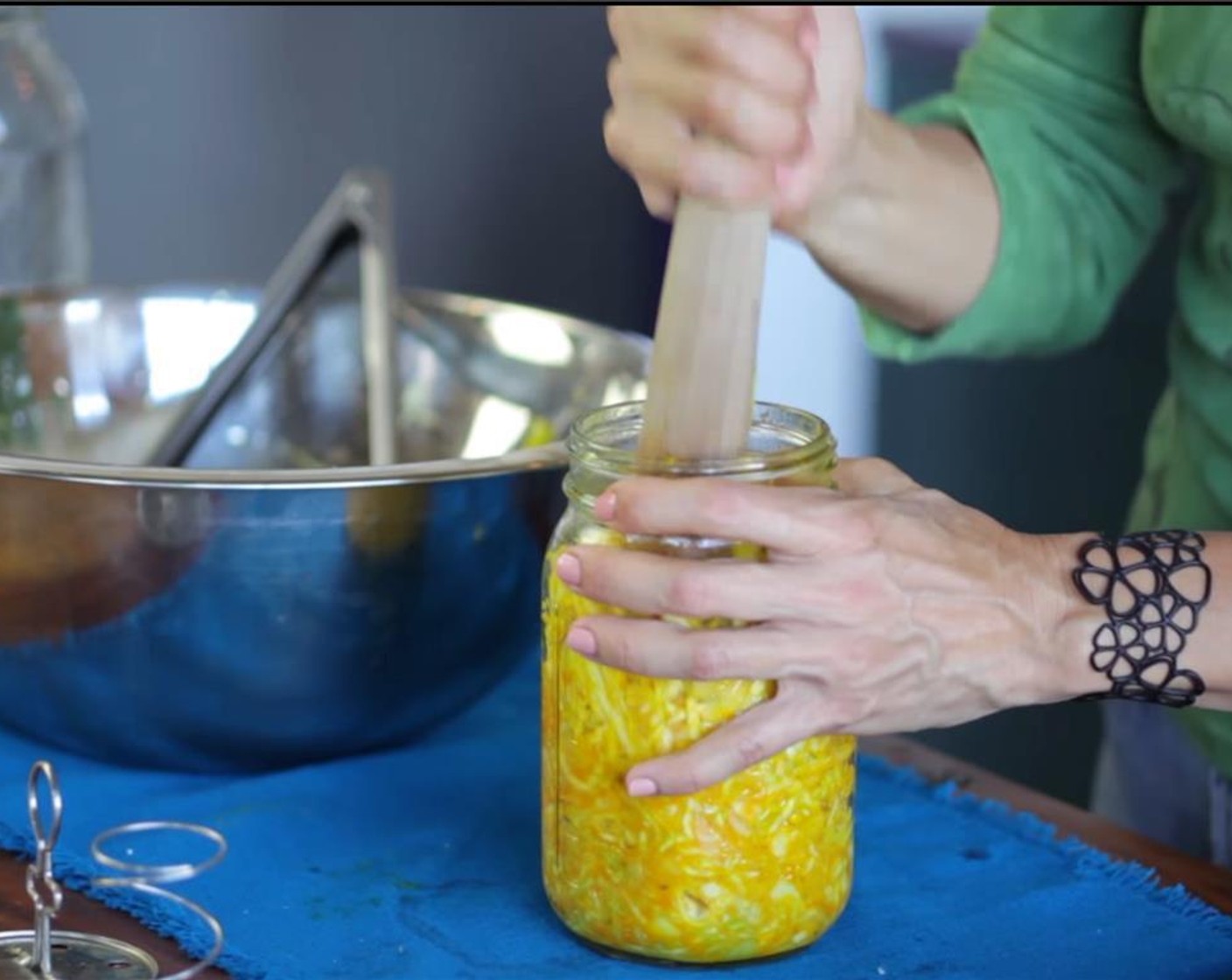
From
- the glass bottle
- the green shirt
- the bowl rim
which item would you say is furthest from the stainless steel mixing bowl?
the glass bottle

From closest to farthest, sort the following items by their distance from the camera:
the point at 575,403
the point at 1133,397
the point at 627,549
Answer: the point at 627,549, the point at 575,403, the point at 1133,397

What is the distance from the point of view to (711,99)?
0.66 metres

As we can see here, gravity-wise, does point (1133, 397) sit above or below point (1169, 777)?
above

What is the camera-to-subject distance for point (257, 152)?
2.11 metres

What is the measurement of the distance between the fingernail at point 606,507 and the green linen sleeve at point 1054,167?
41 centimetres

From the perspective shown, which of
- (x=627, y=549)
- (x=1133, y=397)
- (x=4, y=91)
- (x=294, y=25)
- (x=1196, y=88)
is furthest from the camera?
(x=294, y=25)

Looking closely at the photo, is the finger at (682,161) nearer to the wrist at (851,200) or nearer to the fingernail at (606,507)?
the fingernail at (606,507)

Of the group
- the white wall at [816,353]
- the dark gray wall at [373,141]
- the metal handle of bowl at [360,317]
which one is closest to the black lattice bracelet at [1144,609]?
the metal handle of bowl at [360,317]

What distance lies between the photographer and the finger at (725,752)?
26.2 inches

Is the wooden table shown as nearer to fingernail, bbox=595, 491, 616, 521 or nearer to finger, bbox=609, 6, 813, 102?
fingernail, bbox=595, 491, 616, 521

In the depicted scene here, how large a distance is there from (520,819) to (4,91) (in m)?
0.88

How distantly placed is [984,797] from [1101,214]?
15.3 inches

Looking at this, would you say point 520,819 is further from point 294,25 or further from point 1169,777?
point 294,25

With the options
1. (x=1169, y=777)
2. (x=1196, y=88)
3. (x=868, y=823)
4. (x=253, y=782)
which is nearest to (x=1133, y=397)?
(x=1169, y=777)
